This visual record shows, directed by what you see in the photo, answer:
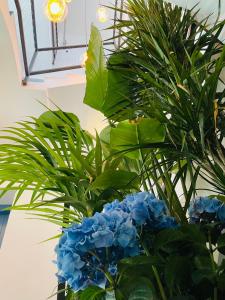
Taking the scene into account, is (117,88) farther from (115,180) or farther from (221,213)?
(221,213)

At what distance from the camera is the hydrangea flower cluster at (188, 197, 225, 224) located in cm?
86

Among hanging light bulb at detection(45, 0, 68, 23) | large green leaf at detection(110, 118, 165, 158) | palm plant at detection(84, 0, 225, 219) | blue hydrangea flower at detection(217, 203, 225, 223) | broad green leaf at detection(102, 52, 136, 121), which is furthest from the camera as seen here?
hanging light bulb at detection(45, 0, 68, 23)

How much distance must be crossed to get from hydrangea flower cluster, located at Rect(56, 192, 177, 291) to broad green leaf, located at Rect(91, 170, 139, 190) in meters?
0.27

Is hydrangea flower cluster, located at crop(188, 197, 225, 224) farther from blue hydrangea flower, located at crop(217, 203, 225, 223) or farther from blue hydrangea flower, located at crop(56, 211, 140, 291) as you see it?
blue hydrangea flower, located at crop(56, 211, 140, 291)

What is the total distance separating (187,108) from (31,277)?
2.50 meters

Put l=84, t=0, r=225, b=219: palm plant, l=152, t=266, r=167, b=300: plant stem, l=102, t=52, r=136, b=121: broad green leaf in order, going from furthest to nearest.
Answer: l=102, t=52, r=136, b=121: broad green leaf → l=84, t=0, r=225, b=219: palm plant → l=152, t=266, r=167, b=300: plant stem

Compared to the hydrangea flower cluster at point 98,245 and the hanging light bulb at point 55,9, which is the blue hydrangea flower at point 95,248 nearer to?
the hydrangea flower cluster at point 98,245

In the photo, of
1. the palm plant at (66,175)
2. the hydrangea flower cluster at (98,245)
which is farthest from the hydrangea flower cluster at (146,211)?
the palm plant at (66,175)

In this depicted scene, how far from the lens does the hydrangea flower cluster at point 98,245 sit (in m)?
0.73

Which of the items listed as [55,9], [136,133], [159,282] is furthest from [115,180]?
[55,9]

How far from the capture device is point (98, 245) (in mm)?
722

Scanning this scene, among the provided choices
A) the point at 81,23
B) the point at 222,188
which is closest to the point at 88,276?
the point at 222,188

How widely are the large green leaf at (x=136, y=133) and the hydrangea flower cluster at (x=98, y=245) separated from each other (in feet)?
1.05

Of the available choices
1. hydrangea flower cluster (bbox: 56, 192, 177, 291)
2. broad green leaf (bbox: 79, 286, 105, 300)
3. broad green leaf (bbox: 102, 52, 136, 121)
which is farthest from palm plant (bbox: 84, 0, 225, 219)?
broad green leaf (bbox: 79, 286, 105, 300)
